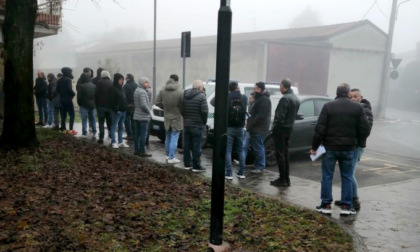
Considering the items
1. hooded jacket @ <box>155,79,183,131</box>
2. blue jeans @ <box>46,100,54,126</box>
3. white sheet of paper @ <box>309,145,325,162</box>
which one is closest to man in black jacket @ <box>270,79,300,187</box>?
white sheet of paper @ <box>309,145,325,162</box>

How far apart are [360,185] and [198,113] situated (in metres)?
3.53

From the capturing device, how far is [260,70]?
29250 mm

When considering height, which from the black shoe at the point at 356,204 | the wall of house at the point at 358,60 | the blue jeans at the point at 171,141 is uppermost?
the wall of house at the point at 358,60

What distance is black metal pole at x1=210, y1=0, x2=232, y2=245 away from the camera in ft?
12.8

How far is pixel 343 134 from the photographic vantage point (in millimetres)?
5480

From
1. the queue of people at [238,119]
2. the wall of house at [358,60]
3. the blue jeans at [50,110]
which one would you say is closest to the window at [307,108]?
the queue of people at [238,119]

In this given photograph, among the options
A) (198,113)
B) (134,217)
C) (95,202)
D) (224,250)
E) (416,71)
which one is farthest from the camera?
(416,71)

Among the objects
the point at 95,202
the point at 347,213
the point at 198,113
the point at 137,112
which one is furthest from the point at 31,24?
the point at 347,213

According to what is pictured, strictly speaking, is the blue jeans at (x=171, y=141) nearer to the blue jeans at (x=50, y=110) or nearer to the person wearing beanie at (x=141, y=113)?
the person wearing beanie at (x=141, y=113)

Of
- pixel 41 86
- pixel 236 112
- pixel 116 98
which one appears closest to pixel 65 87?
pixel 41 86

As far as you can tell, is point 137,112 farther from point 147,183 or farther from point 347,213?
point 347,213

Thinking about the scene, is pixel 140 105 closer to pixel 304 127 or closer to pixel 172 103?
pixel 172 103

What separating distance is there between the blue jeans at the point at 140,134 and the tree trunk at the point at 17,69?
7.62 feet

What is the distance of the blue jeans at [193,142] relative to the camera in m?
7.79
